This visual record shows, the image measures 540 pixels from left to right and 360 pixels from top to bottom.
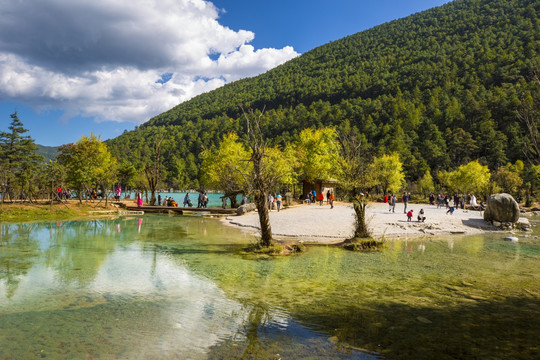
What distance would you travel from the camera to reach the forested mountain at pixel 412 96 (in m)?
106

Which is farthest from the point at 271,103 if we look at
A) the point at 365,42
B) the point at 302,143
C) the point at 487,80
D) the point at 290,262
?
the point at 290,262

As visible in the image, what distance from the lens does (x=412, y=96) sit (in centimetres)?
13288

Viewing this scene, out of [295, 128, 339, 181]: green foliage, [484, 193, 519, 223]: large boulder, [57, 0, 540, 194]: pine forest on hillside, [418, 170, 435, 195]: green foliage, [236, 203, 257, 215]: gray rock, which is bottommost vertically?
[236, 203, 257, 215]: gray rock

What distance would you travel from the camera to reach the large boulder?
2736 centimetres

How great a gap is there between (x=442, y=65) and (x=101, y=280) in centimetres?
15779

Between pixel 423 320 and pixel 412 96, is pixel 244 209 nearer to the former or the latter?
pixel 423 320

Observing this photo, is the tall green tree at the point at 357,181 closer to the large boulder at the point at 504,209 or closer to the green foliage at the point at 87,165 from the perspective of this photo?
the large boulder at the point at 504,209

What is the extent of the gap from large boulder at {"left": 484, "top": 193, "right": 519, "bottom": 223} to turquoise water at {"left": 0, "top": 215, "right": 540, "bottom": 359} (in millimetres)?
11900

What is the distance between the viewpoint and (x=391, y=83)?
145375 mm

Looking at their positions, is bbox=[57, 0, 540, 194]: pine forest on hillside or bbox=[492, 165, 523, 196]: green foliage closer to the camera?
bbox=[492, 165, 523, 196]: green foliage

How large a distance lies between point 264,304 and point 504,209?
26.7 m

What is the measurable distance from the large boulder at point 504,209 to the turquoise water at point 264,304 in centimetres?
1190

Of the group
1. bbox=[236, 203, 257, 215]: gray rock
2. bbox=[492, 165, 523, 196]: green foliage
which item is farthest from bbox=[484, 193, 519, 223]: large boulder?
bbox=[492, 165, 523, 196]: green foliage

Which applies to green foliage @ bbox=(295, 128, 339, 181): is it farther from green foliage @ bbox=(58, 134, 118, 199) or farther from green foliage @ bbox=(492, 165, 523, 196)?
green foliage @ bbox=(492, 165, 523, 196)
